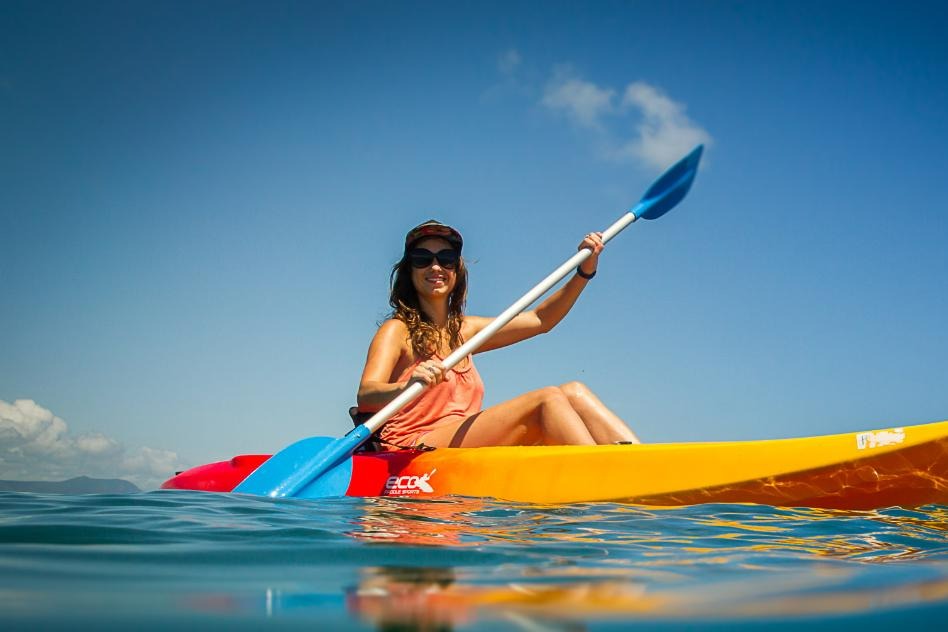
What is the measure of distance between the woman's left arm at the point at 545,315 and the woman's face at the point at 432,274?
0.93 feet

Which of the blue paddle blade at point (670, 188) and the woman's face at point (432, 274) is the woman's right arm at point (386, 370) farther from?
the blue paddle blade at point (670, 188)

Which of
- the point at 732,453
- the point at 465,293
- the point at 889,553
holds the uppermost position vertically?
the point at 465,293

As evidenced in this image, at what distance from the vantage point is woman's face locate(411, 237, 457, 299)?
4336mm

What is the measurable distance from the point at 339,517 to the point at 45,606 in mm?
1555

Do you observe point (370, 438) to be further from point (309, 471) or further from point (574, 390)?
point (574, 390)

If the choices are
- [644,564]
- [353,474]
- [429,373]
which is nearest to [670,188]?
[429,373]

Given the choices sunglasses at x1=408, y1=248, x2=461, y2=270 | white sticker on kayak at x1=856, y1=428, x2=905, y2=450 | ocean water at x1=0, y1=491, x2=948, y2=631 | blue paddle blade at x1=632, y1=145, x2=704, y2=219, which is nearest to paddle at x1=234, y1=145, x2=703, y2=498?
sunglasses at x1=408, y1=248, x2=461, y2=270

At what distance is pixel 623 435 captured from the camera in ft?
12.2

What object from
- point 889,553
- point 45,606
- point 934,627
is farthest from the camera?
point 889,553

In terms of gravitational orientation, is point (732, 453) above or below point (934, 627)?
above

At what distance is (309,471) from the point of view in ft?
12.3

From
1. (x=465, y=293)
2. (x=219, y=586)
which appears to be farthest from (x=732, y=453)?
(x=219, y=586)

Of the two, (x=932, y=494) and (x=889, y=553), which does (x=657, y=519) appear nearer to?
(x=889, y=553)

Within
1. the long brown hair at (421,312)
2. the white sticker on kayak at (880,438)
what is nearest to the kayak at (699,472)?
the white sticker on kayak at (880,438)
